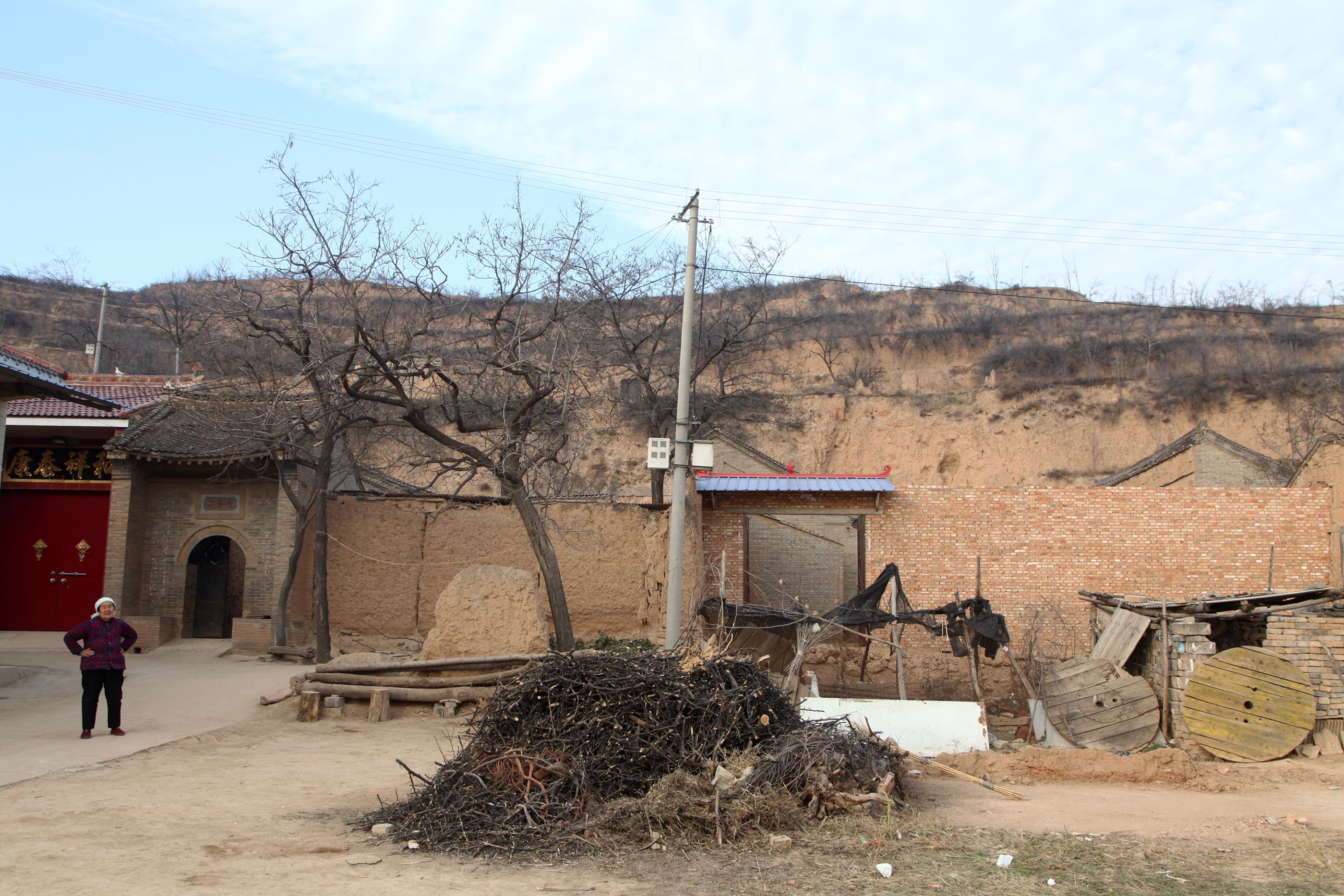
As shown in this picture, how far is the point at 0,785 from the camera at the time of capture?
7.83 m

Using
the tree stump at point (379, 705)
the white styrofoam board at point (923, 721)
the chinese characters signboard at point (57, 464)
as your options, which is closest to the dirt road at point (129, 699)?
the tree stump at point (379, 705)

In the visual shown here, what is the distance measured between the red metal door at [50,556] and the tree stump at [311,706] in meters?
9.29

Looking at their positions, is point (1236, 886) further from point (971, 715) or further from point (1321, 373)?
point (1321, 373)

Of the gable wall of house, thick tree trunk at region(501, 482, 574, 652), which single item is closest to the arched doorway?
thick tree trunk at region(501, 482, 574, 652)

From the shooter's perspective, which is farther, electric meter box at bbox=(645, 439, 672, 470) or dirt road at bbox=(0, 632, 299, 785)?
electric meter box at bbox=(645, 439, 672, 470)

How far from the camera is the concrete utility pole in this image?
11562 millimetres

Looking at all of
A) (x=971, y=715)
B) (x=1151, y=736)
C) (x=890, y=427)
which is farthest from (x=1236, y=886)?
(x=890, y=427)

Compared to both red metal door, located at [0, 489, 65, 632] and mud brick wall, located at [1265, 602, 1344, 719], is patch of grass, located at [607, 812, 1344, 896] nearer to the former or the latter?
mud brick wall, located at [1265, 602, 1344, 719]

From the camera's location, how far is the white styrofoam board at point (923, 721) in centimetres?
1102

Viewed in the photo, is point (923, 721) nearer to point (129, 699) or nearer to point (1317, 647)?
point (1317, 647)

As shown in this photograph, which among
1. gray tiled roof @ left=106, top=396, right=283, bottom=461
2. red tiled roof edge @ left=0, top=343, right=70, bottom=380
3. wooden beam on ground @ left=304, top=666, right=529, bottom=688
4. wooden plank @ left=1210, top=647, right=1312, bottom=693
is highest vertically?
red tiled roof edge @ left=0, top=343, right=70, bottom=380

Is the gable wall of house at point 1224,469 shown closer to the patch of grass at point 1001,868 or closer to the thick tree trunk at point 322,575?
the patch of grass at point 1001,868

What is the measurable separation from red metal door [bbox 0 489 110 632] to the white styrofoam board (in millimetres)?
15022

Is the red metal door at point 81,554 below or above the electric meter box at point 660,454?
below
